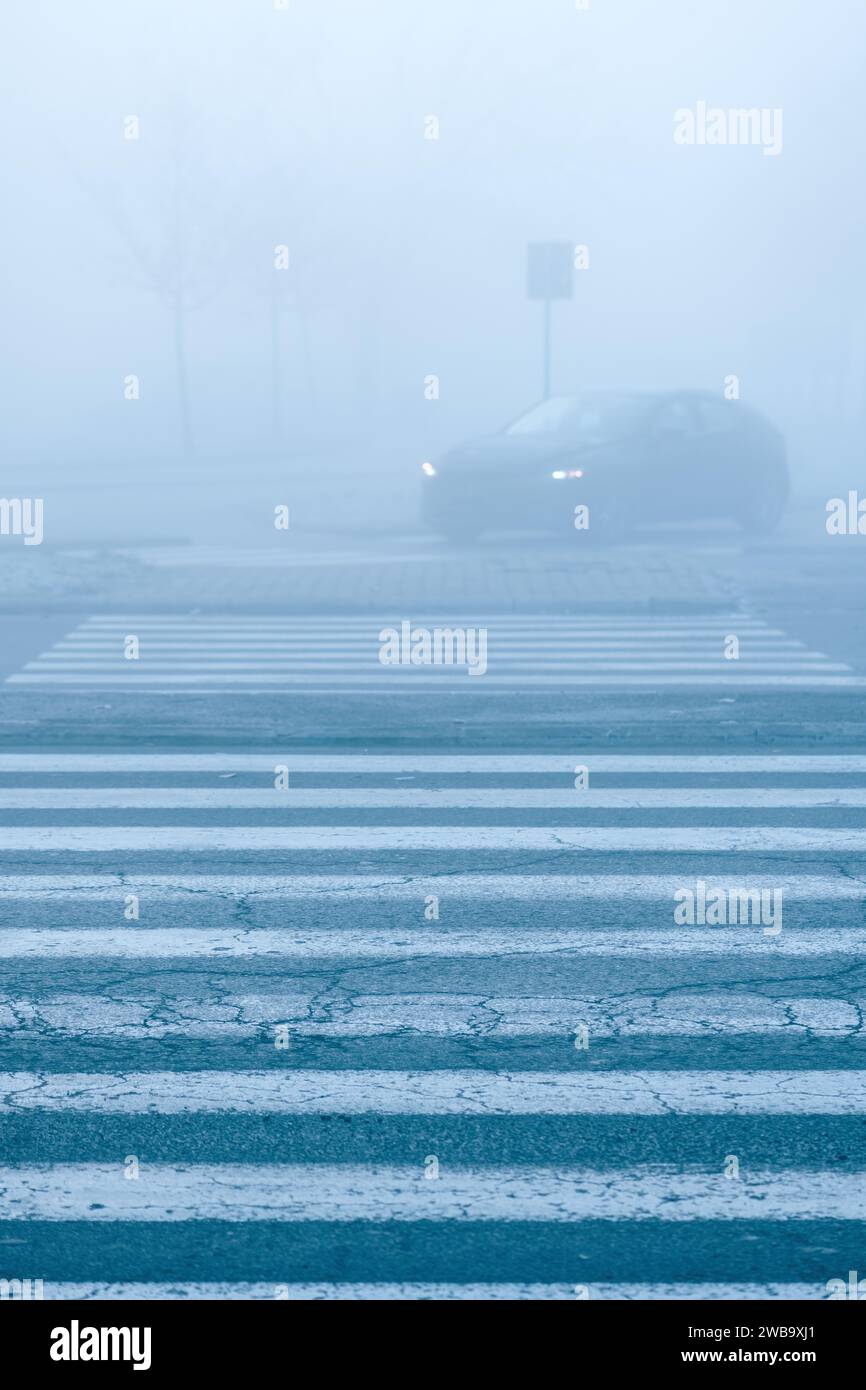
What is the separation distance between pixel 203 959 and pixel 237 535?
17492 millimetres

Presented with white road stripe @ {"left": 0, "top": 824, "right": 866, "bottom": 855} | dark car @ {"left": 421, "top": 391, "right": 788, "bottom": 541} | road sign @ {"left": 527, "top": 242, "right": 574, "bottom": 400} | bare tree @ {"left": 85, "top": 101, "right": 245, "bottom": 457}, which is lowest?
white road stripe @ {"left": 0, "top": 824, "right": 866, "bottom": 855}

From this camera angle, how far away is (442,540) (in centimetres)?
2183

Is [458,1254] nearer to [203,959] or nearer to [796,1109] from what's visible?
[796,1109]

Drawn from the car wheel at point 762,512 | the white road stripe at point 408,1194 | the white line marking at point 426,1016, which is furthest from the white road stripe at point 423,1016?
the car wheel at point 762,512

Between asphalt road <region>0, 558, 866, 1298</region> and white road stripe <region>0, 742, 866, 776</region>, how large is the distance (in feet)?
0.12

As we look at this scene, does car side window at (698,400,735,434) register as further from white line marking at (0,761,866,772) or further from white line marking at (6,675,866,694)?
white line marking at (0,761,866,772)

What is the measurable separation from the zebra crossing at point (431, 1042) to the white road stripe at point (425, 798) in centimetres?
3

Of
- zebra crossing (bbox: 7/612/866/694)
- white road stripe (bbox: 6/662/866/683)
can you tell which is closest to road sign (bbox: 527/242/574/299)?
zebra crossing (bbox: 7/612/866/694)

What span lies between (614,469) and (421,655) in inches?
317

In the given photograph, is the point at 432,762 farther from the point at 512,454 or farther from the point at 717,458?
the point at 717,458

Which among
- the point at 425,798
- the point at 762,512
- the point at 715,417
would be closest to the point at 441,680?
the point at 425,798

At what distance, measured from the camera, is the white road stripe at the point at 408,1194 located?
4.32 m

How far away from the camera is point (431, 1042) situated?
17.7ft

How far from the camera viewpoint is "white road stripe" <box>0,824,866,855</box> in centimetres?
758
